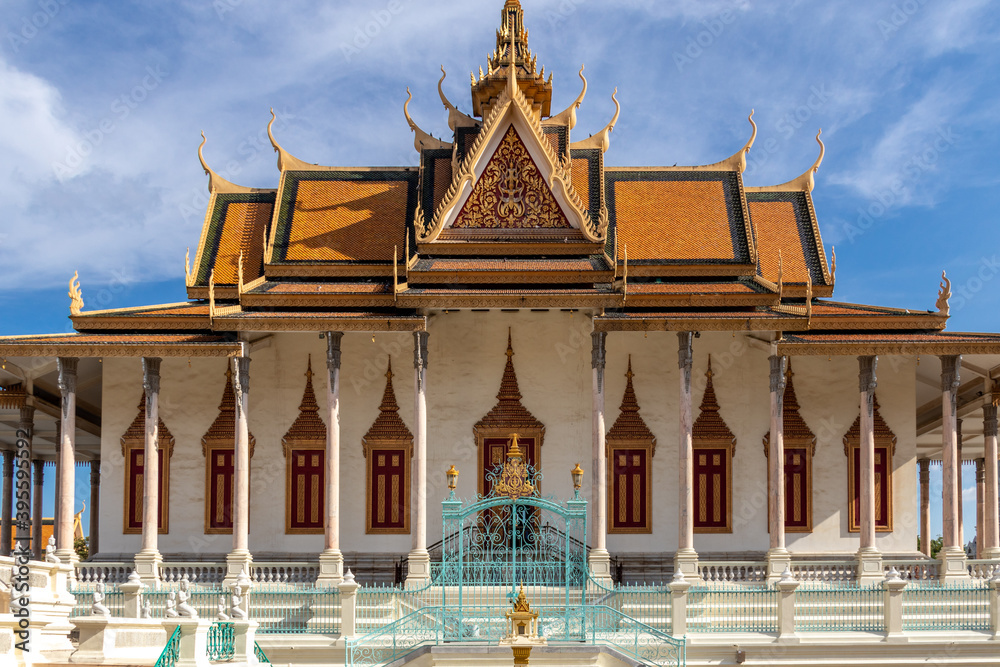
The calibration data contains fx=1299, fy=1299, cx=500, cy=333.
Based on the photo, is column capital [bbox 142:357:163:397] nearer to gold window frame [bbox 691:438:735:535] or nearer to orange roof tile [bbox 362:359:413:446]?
orange roof tile [bbox 362:359:413:446]

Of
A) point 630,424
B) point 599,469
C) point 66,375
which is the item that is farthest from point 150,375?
point 630,424

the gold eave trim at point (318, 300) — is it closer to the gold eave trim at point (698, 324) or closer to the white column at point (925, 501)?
the gold eave trim at point (698, 324)

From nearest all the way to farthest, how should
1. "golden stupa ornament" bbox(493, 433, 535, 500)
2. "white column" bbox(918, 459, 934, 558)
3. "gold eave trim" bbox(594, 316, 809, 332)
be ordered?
"golden stupa ornament" bbox(493, 433, 535, 500) < "gold eave trim" bbox(594, 316, 809, 332) < "white column" bbox(918, 459, 934, 558)

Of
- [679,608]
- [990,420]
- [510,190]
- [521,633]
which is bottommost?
[679,608]

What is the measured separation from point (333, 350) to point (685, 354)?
24.3 feet

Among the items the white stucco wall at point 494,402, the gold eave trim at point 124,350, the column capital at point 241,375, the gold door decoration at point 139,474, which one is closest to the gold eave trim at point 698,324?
the white stucco wall at point 494,402

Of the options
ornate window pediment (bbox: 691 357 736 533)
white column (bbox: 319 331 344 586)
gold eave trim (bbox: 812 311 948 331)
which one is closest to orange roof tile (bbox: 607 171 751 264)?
gold eave trim (bbox: 812 311 948 331)

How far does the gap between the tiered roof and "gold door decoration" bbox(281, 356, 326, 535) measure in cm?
306

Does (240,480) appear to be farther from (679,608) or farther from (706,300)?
(706,300)

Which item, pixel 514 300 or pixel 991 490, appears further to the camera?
pixel 991 490

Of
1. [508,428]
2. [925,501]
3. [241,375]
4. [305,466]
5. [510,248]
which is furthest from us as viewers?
[925,501]

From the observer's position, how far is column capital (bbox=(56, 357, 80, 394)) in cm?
2750

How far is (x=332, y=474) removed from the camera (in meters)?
27.0

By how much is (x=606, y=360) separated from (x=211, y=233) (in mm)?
10311
